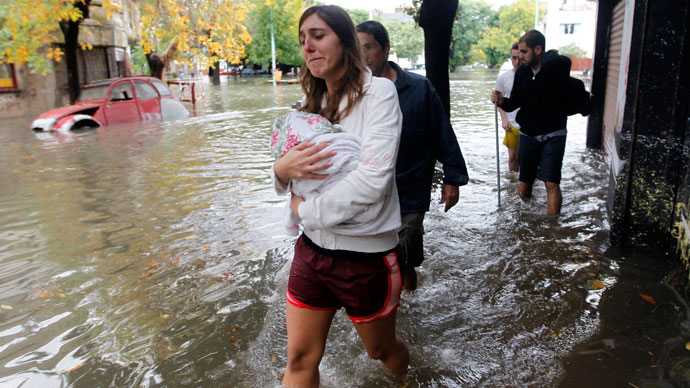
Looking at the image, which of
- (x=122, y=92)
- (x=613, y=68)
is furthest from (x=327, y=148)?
(x=122, y=92)

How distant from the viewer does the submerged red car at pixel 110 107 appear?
1455 cm

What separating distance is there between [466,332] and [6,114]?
20.6 metres

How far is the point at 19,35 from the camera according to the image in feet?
48.2

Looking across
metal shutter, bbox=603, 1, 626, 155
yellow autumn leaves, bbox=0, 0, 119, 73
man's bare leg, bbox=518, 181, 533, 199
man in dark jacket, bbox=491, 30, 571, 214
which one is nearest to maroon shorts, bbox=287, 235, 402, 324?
man in dark jacket, bbox=491, 30, 571, 214

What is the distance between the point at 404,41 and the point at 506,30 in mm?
17556

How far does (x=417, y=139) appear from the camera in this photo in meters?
3.45

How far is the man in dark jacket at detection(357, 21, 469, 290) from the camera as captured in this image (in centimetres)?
341

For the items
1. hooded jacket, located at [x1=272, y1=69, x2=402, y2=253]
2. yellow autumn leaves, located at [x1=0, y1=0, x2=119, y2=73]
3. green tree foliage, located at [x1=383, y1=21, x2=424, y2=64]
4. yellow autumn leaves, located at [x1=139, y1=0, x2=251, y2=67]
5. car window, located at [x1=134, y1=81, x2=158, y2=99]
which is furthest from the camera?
green tree foliage, located at [x1=383, y1=21, x2=424, y2=64]

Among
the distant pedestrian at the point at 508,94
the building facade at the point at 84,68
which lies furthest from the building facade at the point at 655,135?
the building facade at the point at 84,68

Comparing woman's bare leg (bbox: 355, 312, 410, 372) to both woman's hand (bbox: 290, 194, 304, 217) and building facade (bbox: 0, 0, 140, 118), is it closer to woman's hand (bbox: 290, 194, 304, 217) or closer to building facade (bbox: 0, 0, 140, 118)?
woman's hand (bbox: 290, 194, 304, 217)

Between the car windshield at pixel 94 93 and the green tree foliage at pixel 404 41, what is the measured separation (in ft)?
277

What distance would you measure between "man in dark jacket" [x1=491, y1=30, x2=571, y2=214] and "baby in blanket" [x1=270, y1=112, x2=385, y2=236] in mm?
4082

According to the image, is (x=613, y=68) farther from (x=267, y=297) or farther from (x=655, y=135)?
(x=267, y=297)

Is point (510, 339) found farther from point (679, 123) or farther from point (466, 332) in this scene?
point (679, 123)
